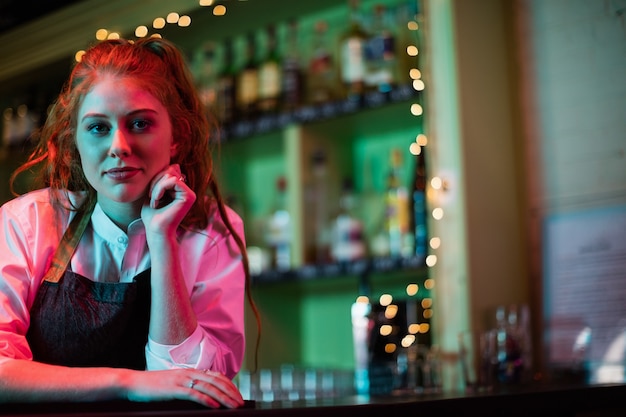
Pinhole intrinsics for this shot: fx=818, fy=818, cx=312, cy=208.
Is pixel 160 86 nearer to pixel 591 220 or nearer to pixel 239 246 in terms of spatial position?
pixel 239 246

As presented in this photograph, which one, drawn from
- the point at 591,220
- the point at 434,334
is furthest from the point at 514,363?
the point at 591,220

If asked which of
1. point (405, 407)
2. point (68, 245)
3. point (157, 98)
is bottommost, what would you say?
point (405, 407)

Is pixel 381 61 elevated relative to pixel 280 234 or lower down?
elevated

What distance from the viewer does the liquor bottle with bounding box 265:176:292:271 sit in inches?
105

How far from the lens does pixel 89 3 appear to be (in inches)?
102

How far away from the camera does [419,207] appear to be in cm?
242

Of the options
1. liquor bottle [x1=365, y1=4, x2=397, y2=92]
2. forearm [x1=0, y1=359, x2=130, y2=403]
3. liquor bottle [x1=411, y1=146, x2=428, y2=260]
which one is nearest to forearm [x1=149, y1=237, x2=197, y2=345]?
forearm [x1=0, y1=359, x2=130, y2=403]

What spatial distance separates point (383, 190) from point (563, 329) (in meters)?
0.71

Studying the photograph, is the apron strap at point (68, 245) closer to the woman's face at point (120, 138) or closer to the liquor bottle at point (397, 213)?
the woman's face at point (120, 138)

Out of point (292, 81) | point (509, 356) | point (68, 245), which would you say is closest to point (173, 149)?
point (68, 245)

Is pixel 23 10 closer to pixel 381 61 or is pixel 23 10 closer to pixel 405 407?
pixel 381 61

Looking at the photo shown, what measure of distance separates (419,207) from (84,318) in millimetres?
1341

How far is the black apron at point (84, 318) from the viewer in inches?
49.5

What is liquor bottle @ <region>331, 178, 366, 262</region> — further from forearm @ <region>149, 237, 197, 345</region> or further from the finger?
the finger
